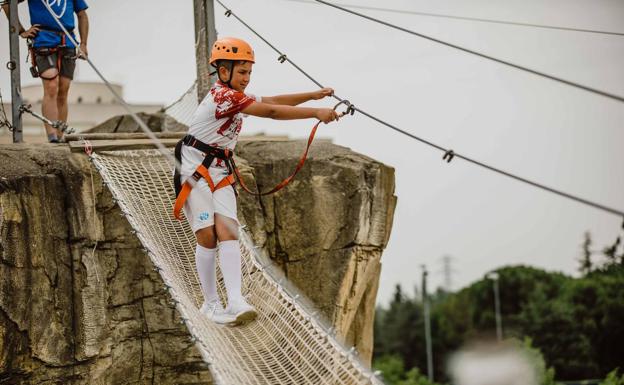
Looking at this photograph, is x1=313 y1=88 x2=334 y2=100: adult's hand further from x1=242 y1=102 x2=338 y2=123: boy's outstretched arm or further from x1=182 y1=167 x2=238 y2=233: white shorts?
x1=182 y1=167 x2=238 y2=233: white shorts

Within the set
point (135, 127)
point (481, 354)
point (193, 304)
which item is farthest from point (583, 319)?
point (193, 304)

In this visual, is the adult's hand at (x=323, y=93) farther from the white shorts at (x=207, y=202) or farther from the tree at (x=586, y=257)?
the tree at (x=586, y=257)

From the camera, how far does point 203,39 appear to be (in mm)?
9562

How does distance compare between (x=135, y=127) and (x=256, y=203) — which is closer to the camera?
(x=256, y=203)

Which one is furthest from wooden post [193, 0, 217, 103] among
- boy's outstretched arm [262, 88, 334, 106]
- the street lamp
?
the street lamp

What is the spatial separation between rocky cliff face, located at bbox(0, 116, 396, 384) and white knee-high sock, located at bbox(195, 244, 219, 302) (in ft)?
4.53

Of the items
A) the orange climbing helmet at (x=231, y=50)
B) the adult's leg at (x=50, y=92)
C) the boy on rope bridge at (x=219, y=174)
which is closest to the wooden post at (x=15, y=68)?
the adult's leg at (x=50, y=92)

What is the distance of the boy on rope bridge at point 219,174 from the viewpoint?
691 cm

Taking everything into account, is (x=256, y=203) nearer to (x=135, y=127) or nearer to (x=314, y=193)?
(x=314, y=193)

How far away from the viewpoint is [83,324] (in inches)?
321

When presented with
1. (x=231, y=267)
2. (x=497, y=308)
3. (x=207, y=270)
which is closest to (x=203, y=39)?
(x=207, y=270)

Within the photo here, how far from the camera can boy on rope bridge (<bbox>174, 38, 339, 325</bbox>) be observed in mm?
6914

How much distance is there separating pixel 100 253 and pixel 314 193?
172 cm

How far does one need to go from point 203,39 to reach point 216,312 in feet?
10.3
